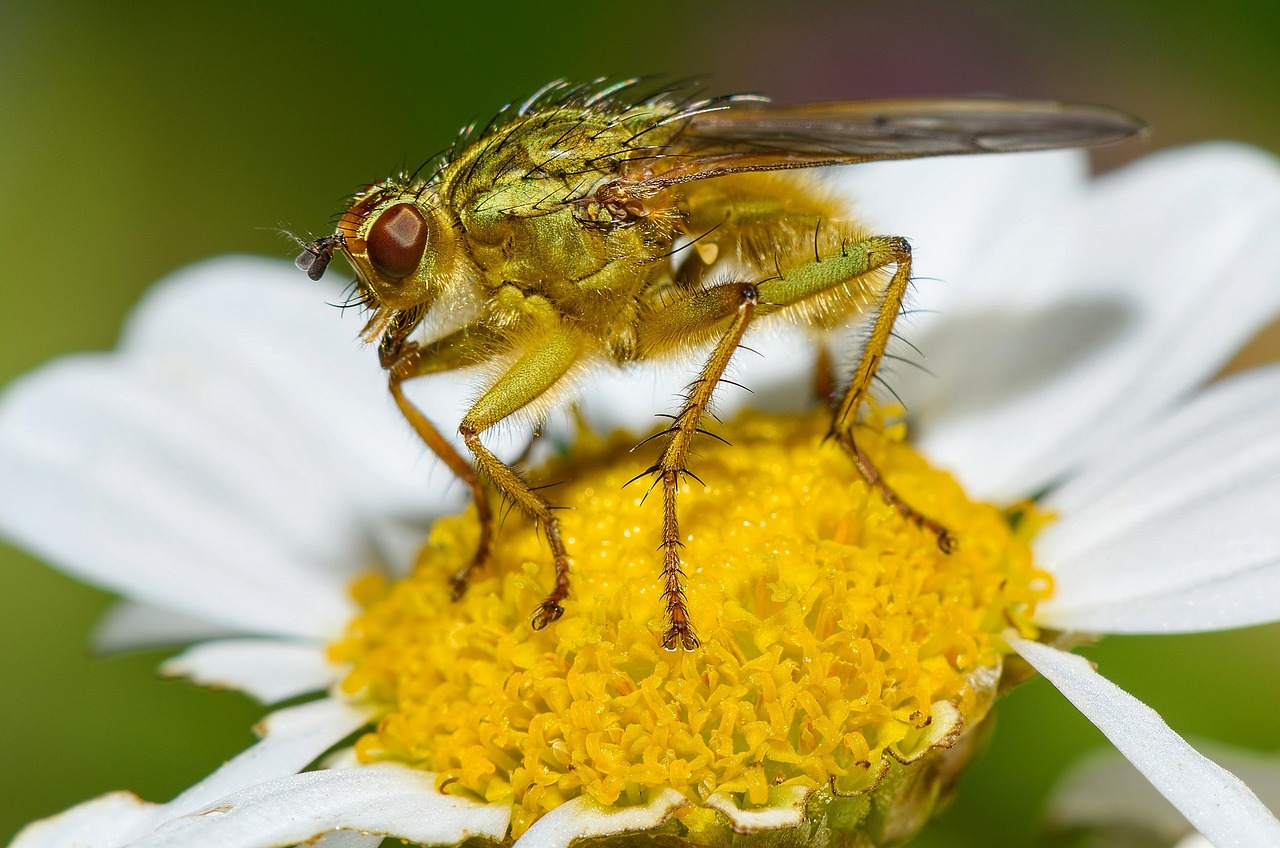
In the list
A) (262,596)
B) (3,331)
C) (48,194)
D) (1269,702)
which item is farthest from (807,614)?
(48,194)

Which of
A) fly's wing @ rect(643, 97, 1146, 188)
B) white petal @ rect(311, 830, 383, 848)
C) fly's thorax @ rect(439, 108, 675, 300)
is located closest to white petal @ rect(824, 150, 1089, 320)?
fly's wing @ rect(643, 97, 1146, 188)

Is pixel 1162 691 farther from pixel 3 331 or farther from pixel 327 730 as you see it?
pixel 3 331

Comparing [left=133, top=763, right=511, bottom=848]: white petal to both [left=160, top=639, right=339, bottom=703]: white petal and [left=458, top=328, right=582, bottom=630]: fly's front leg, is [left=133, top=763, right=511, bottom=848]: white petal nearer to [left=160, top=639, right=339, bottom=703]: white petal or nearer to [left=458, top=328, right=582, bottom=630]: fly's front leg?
[left=458, top=328, right=582, bottom=630]: fly's front leg

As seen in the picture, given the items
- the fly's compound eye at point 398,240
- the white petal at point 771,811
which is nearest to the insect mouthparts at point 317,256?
the fly's compound eye at point 398,240

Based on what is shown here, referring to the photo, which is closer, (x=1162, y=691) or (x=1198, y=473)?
(x=1198, y=473)

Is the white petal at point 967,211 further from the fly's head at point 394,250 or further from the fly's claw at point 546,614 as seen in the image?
the fly's claw at point 546,614

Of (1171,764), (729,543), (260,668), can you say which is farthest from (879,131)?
(260,668)

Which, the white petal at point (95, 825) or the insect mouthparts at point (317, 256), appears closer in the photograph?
the white petal at point (95, 825)
